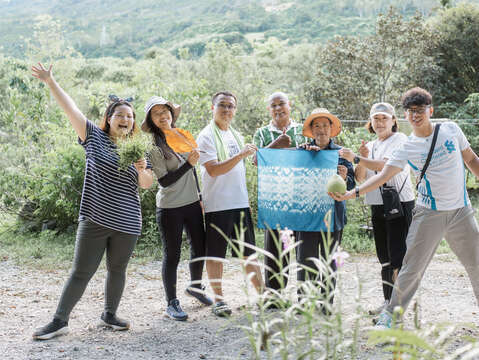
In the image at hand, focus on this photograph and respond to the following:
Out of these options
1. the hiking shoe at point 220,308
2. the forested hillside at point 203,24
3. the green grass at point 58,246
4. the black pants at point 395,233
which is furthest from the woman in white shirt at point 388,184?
the forested hillside at point 203,24

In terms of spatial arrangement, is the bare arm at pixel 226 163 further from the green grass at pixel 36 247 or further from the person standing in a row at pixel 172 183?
the green grass at pixel 36 247

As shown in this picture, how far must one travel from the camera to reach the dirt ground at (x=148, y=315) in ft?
11.3

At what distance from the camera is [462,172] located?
11.3 ft

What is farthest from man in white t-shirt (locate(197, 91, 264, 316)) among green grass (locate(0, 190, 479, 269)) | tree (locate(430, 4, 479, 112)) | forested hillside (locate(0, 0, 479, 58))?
forested hillside (locate(0, 0, 479, 58))

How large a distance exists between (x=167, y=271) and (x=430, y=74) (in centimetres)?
1613

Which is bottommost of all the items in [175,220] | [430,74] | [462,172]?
[175,220]

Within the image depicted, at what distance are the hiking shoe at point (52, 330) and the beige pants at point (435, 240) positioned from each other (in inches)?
94.0

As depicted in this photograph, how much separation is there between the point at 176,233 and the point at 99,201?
75 cm

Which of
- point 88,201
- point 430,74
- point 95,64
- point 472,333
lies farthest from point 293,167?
point 95,64

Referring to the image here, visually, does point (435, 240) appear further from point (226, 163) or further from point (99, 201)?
point (99, 201)

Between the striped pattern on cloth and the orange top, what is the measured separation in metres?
0.50

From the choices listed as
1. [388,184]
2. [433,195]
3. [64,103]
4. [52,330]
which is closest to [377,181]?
[433,195]

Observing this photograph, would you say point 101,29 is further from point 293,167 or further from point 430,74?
point 293,167

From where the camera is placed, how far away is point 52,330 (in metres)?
3.64
